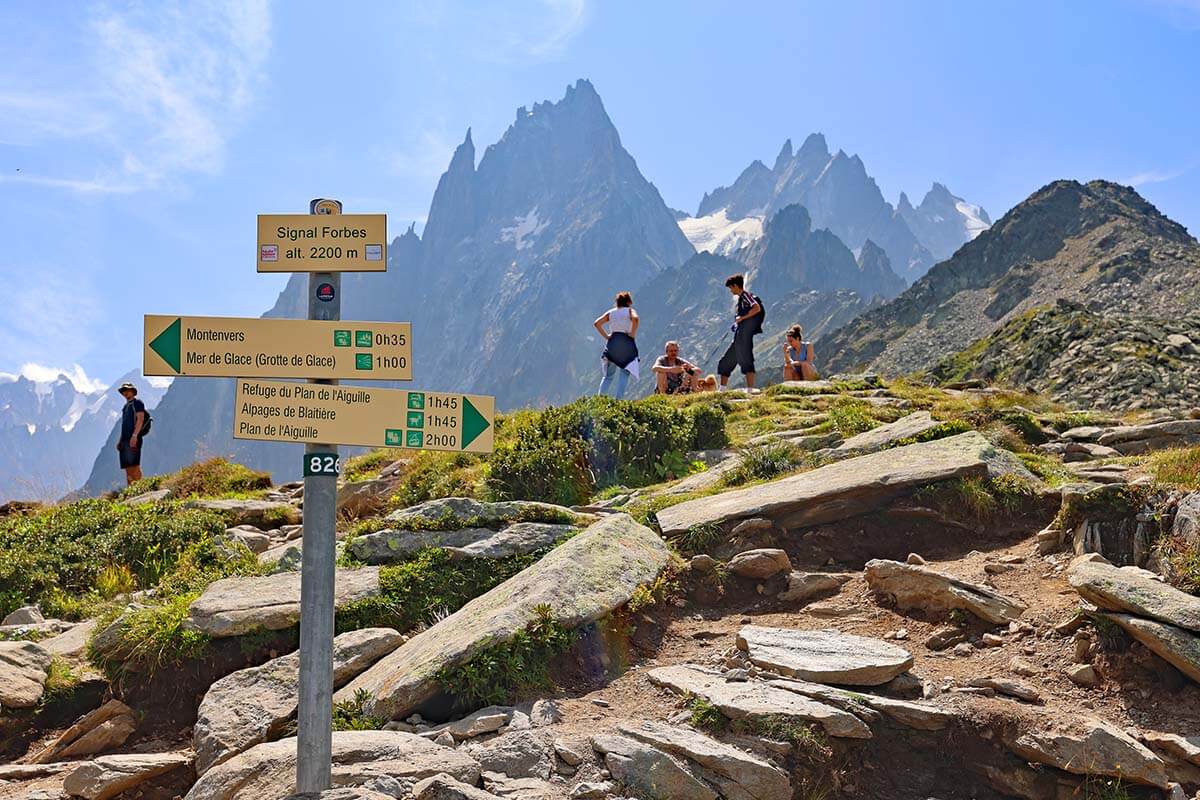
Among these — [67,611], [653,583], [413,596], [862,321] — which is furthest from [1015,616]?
[862,321]

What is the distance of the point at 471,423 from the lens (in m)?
4.24

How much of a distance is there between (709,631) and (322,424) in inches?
150

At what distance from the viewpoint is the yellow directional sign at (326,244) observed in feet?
14.0

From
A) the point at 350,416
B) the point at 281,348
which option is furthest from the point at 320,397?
the point at 281,348

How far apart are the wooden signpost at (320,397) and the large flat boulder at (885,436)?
6665 mm

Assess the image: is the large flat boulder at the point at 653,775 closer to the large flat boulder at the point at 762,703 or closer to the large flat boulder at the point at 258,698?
the large flat boulder at the point at 762,703

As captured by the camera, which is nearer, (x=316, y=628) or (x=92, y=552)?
(x=316, y=628)

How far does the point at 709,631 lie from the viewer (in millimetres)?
6691

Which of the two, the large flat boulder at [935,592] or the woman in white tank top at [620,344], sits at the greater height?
the woman in white tank top at [620,344]

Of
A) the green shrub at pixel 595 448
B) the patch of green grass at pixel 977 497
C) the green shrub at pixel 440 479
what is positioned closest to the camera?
the patch of green grass at pixel 977 497

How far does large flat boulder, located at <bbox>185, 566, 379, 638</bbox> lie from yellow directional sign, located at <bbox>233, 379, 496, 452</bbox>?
2.60m

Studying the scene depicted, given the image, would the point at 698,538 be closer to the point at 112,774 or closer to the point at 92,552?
the point at 112,774

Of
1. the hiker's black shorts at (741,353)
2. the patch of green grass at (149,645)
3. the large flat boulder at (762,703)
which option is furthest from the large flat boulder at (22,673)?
the hiker's black shorts at (741,353)

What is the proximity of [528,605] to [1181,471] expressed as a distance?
5640mm
